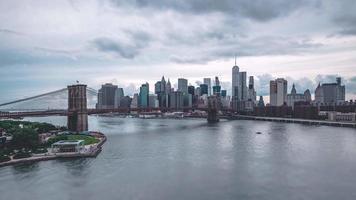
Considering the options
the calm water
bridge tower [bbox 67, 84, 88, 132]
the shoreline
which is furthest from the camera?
bridge tower [bbox 67, 84, 88, 132]

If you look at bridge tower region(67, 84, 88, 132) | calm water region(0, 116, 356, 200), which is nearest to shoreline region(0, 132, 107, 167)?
calm water region(0, 116, 356, 200)

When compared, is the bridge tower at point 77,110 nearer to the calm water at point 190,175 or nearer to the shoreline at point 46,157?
the calm water at point 190,175

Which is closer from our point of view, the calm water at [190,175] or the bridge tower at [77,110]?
the calm water at [190,175]

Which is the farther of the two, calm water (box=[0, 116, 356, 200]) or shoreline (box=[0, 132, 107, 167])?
shoreline (box=[0, 132, 107, 167])

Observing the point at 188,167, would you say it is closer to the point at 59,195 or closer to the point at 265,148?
the point at 59,195

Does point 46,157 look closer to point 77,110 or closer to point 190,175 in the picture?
point 190,175

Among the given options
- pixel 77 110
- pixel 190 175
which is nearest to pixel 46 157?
pixel 190 175

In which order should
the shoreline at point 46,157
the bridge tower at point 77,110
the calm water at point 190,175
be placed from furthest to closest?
1. the bridge tower at point 77,110
2. the shoreline at point 46,157
3. the calm water at point 190,175

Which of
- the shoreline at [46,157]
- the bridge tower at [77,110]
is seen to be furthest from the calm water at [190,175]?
the bridge tower at [77,110]

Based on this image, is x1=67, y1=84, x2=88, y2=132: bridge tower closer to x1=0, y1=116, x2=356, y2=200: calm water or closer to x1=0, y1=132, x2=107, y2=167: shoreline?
x1=0, y1=116, x2=356, y2=200: calm water
